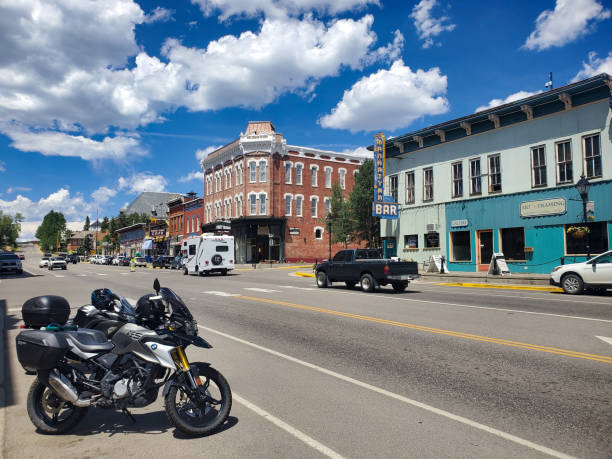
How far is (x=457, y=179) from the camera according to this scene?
28391 millimetres

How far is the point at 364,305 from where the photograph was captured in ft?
44.9

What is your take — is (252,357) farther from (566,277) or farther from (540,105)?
(540,105)

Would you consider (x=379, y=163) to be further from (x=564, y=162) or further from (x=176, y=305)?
(x=176, y=305)

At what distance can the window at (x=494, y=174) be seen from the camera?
1026 inches

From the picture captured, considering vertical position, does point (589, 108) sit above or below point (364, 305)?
above

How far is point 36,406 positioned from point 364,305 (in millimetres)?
10380

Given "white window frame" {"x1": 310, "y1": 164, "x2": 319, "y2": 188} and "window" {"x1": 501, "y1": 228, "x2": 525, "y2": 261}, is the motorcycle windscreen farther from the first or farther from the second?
"white window frame" {"x1": 310, "y1": 164, "x2": 319, "y2": 188}

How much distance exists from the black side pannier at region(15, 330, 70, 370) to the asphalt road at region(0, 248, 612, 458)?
73 centimetres

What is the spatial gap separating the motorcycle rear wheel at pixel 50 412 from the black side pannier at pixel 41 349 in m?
0.32

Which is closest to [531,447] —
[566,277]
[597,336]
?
[597,336]

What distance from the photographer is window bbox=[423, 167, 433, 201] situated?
30172 millimetres

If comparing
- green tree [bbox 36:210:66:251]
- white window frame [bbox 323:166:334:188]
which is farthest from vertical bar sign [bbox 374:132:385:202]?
green tree [bbox 36:210:66:251]

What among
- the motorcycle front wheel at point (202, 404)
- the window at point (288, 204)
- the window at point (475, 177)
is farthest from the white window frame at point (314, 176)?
the motorcycle front wheel at point (202, 404)

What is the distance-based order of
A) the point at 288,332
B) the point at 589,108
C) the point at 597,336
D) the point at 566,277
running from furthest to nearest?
the point at 589,108, the point at 566,277, the point at 288,332, the point at 597,336
